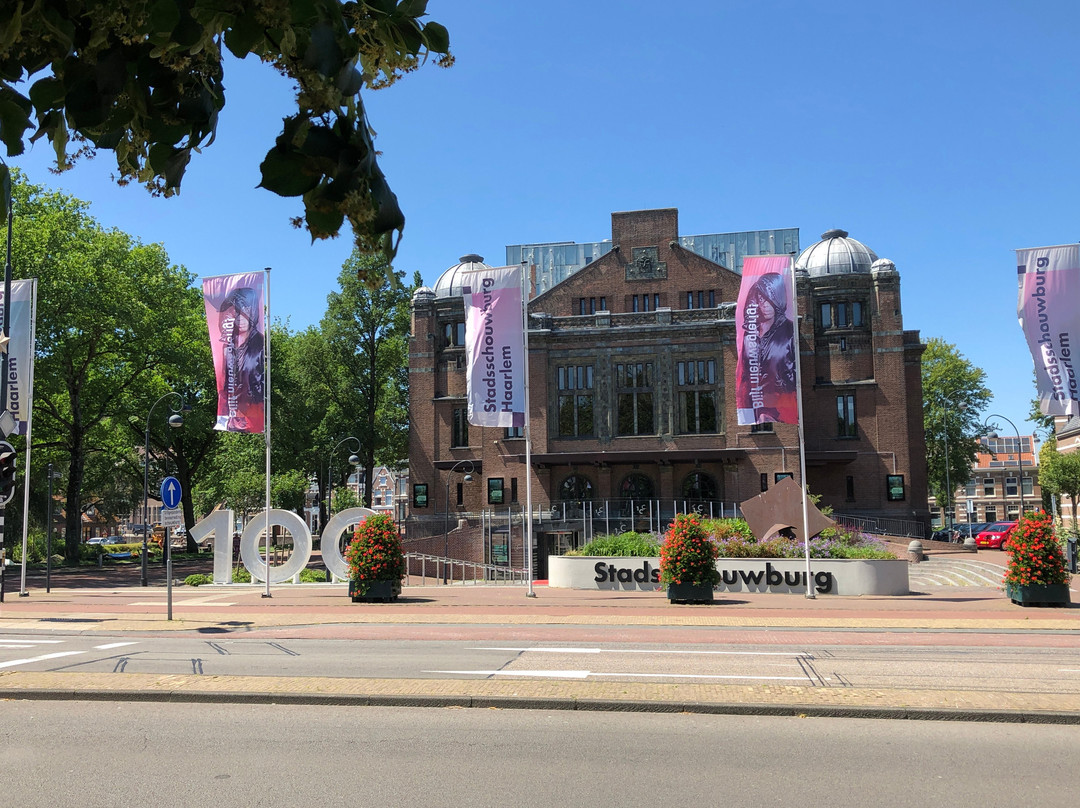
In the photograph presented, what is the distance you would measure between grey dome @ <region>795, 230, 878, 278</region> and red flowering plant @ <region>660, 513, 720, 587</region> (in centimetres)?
3298

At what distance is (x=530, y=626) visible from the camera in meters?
19.6

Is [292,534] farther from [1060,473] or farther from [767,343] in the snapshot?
[1060,473]

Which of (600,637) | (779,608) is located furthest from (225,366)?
(779,608)

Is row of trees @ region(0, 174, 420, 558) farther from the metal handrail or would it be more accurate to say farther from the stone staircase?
the stone staircase

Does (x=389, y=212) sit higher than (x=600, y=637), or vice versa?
(x=389, y=212)

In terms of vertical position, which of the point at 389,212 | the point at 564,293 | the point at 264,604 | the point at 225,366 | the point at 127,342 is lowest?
the point at 264,604

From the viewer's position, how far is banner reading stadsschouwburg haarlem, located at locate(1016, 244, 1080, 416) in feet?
80.2

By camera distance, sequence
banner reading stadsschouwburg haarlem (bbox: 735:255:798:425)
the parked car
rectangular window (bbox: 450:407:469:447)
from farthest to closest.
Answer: the parked car < rectangular window (bbox: 450:407:469:447) < banner reading stadsschouwburg haarlem (bbox: 735:255:798:425)

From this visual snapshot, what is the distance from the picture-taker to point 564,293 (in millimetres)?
53906

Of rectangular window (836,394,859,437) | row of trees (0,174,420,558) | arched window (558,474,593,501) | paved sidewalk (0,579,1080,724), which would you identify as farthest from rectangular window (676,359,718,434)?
paved sidewalk (0,579,1080,724)

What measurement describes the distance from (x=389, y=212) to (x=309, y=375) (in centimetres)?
5874

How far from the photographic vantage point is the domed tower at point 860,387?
166 ft

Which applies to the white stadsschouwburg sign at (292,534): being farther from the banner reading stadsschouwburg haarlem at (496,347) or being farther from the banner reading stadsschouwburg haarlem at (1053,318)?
the banner reading stadsschouwburg haarlem at (1053,318)

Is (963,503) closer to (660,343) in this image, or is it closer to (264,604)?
(660,343)
